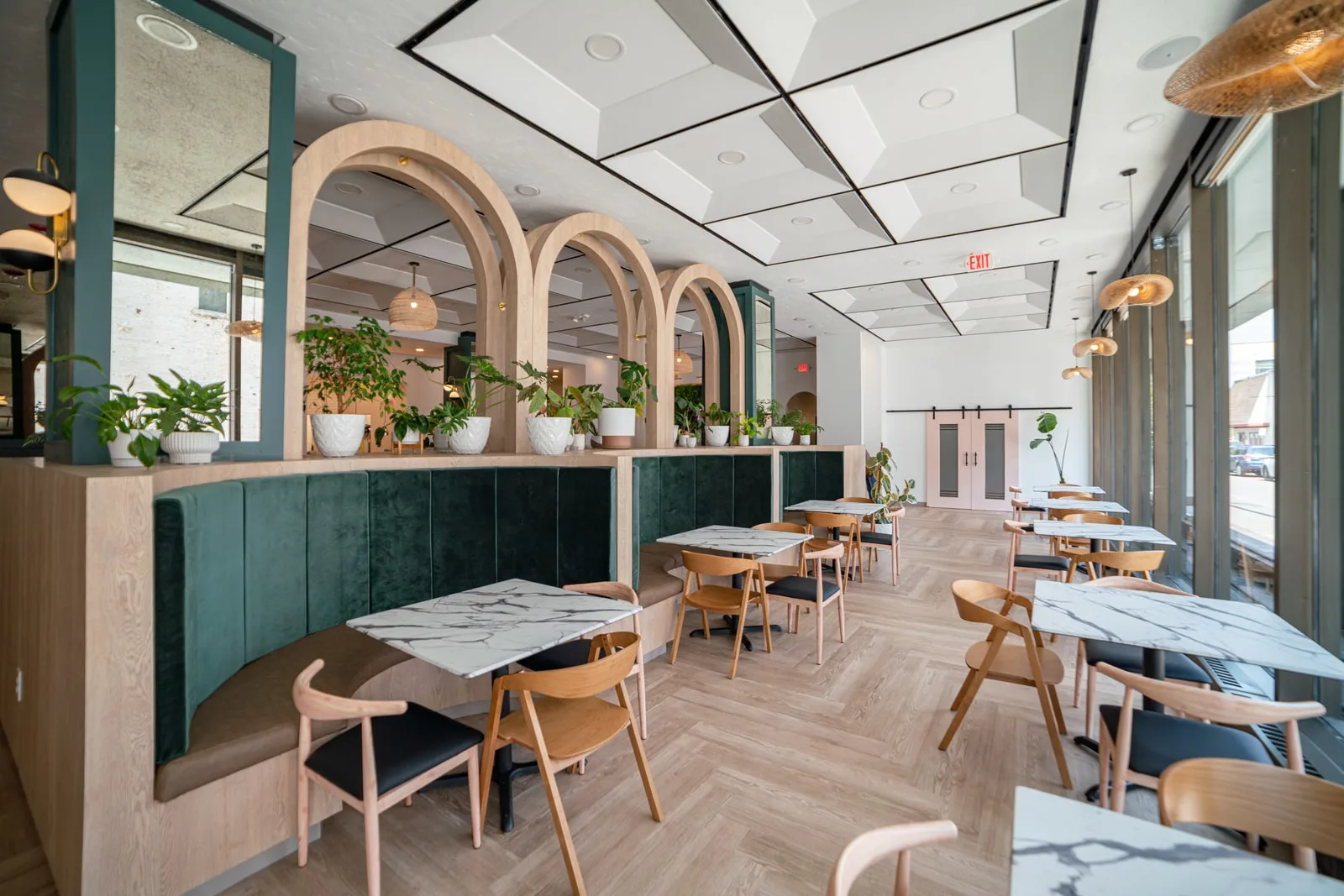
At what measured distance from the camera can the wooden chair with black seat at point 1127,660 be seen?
8.36 ft

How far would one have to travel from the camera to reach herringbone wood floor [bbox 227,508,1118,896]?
1973 mm

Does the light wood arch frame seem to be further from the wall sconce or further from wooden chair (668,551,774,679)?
wooden chair (668,551,774,679)

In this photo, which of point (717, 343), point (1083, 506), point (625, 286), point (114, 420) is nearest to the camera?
point (114, 420)

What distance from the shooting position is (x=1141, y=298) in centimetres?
400

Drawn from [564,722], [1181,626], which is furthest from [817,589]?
[564,722]

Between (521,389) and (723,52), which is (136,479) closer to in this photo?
(521,389)

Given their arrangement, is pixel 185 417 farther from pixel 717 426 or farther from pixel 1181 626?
pixel 717 426

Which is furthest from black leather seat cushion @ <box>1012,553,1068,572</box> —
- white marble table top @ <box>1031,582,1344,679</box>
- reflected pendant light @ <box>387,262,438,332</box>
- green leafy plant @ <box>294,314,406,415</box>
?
reflected pendant light @ <box>387,262,438,332</box>

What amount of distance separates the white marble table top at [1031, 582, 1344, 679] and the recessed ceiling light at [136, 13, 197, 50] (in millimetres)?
4434

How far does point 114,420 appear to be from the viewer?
2133 millimetres

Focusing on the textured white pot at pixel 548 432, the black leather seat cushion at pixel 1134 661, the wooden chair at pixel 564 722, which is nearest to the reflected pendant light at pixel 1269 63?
the black leather seat cushion at pixel 1134 661

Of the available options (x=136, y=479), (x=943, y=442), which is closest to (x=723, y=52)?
(x=136, y=479)

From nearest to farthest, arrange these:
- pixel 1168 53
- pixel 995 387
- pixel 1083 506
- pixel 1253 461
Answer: pixel 1168 53
pixel 1253 461
pixel 1083 506
pixel 995 387

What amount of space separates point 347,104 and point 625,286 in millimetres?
2714
